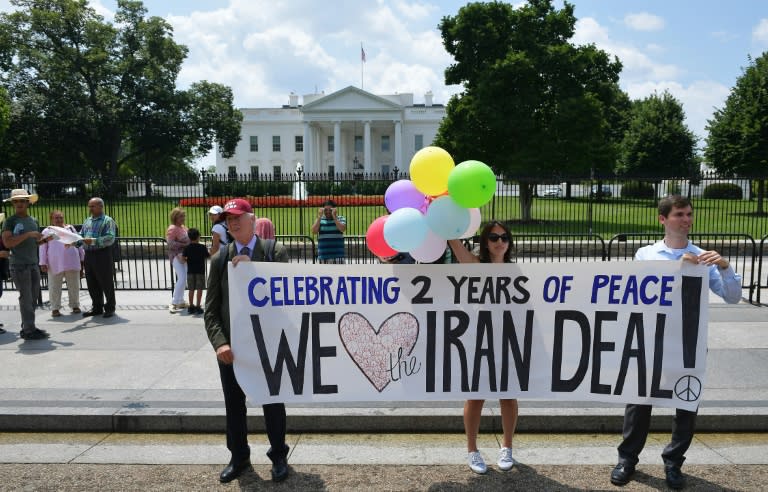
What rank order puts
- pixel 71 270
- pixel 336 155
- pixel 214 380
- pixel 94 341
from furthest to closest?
pixel 336 155 → pixel 71 270 → pixel 94 341 → pixel 214 380

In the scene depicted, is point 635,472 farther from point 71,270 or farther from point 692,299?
point 71,270

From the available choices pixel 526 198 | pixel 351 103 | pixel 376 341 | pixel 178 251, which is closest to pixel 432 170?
pixel 376 341

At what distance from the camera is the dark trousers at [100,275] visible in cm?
909

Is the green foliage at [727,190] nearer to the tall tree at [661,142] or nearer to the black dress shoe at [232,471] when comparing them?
the tall tree at [661,142]

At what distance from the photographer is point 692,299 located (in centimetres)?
410

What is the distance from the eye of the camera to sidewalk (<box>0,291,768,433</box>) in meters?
5.07

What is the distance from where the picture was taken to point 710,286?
4.11 m

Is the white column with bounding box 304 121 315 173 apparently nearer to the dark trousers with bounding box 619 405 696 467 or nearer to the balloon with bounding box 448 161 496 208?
the balloon with bounding box 448 161 496 208

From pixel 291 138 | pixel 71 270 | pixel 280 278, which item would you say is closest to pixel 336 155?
pixel 291 138

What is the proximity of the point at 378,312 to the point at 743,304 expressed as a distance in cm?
796

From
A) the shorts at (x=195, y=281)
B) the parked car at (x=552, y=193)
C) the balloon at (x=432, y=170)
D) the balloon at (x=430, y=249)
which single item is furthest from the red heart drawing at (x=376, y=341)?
the parked car at (x=552, y=193)

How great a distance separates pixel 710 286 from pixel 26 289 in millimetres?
7615

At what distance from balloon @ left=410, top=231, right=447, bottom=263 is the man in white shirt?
138 cm

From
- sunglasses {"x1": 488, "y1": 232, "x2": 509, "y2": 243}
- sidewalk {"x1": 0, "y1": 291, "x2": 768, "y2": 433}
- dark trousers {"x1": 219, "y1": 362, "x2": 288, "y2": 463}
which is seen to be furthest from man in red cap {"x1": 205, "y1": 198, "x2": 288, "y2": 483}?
Result: sunglasses {"x1": 488, "y1": 232, "x2": 509, "y2": 243}
